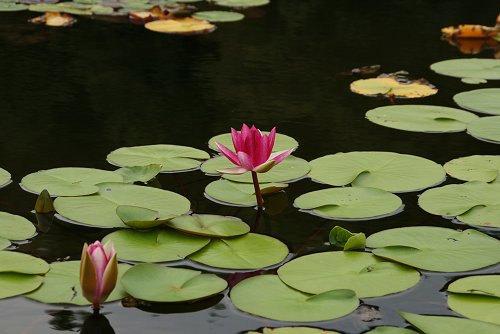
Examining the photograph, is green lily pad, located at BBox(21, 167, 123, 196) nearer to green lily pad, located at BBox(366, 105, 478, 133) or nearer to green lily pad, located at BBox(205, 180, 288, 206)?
green lily pad, located at BBox(205, 180, 288, 206)

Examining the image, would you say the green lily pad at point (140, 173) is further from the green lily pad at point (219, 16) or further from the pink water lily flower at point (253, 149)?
the green lily pad at point (219, 16)

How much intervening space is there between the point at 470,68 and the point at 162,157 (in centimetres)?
157

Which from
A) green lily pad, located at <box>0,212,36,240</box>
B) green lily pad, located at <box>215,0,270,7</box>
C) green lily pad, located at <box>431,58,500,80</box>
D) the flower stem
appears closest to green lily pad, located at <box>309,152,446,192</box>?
the flower stem

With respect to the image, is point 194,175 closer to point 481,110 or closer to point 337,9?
point 481,110

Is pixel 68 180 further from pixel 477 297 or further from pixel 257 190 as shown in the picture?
pixel 477 297

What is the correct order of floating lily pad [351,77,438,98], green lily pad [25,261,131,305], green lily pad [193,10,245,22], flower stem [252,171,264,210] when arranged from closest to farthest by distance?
green lily pad [25,261,131,305] → flower stem [252,171,264,210] → floating lily pad [351,77,438,98] → green lily pad [193,10,245,22]

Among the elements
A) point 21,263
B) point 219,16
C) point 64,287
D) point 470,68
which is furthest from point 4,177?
point 219,16

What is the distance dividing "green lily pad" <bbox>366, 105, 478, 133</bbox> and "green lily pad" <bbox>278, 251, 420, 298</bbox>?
38.3 inches

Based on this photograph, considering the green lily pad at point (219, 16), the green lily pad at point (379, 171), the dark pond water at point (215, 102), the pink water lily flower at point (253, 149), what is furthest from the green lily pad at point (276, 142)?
the green lily pad at point (219, 16)

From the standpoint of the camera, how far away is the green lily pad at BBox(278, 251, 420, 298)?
163cm

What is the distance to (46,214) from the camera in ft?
6.48

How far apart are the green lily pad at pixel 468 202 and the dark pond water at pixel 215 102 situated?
4 centimetres

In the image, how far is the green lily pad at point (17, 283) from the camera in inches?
62.4

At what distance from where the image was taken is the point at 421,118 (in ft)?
8.93
